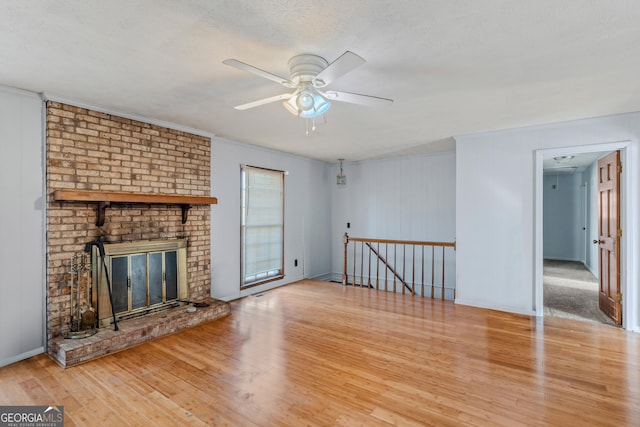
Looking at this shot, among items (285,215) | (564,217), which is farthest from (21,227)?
(564,217)

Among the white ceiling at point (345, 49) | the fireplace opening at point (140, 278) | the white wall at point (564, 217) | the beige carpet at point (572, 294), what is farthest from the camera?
the white wall at point (564, 217)

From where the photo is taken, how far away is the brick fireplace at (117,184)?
3.17 meters

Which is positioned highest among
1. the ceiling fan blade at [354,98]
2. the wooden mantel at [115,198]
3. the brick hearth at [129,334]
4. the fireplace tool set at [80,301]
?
the ceiling fan blade at [354,98]

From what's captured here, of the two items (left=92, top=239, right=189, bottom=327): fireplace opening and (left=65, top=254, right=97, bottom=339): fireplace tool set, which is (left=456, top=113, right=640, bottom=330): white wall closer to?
(left=92, top=239, right=189, bottom=327): fireplace opening

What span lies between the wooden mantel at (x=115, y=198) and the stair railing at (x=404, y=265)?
2964mm

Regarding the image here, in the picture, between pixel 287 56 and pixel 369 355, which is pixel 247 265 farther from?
pixel 287 56

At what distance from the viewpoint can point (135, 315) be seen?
3.72m

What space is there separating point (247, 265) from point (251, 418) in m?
3.33

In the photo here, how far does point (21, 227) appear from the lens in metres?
3.01

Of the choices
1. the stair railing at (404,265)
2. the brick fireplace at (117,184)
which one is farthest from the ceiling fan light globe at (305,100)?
the stair railing at (404,265)

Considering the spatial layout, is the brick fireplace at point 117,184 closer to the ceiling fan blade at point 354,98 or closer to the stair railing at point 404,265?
the ceiling fan blade at point 354,98

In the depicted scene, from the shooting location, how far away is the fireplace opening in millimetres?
3459

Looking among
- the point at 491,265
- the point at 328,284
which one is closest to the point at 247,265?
the point at 328,284

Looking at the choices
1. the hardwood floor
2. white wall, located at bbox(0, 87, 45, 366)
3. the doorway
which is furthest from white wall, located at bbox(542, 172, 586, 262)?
white wall, located at bbox(0, 87, 45, 366)
